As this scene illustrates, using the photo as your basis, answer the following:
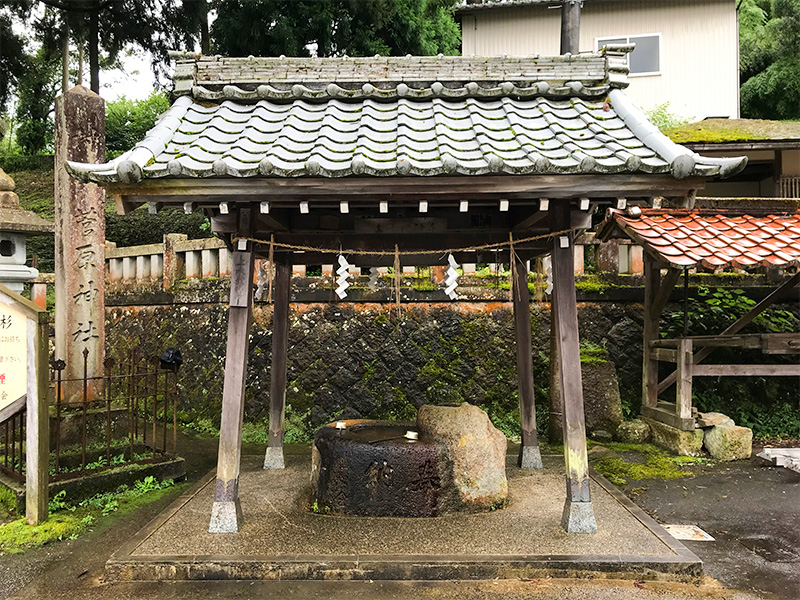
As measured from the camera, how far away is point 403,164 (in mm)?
4328

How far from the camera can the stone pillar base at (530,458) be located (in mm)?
7242

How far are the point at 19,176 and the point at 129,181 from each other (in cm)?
2278

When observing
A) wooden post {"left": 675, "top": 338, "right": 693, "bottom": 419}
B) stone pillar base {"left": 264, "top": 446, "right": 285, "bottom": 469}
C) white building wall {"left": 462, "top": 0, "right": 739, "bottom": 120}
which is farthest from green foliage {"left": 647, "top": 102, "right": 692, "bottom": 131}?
stone pillar base {"left": 264, "top": 446, "right": 285, "bottom": 469}

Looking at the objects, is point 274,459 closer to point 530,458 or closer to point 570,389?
point 530,458

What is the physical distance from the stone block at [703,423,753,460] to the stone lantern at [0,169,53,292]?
9818 millimetres

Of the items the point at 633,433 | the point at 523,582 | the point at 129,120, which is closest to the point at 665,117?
the point at 633,433

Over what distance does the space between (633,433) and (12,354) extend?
8.46 meters

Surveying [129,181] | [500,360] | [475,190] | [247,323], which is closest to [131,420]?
[247,323]

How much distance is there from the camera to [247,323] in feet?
17.2

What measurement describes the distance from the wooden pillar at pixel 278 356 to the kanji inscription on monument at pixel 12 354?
266cm

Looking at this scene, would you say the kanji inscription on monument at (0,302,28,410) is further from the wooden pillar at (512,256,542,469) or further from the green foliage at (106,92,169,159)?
the green foliage at (106,92,169,159)

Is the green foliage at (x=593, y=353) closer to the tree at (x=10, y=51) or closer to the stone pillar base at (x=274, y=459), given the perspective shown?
the stone pillar base at (x=274, y=459)

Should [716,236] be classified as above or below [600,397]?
above

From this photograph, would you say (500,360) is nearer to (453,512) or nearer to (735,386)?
(735,386)
